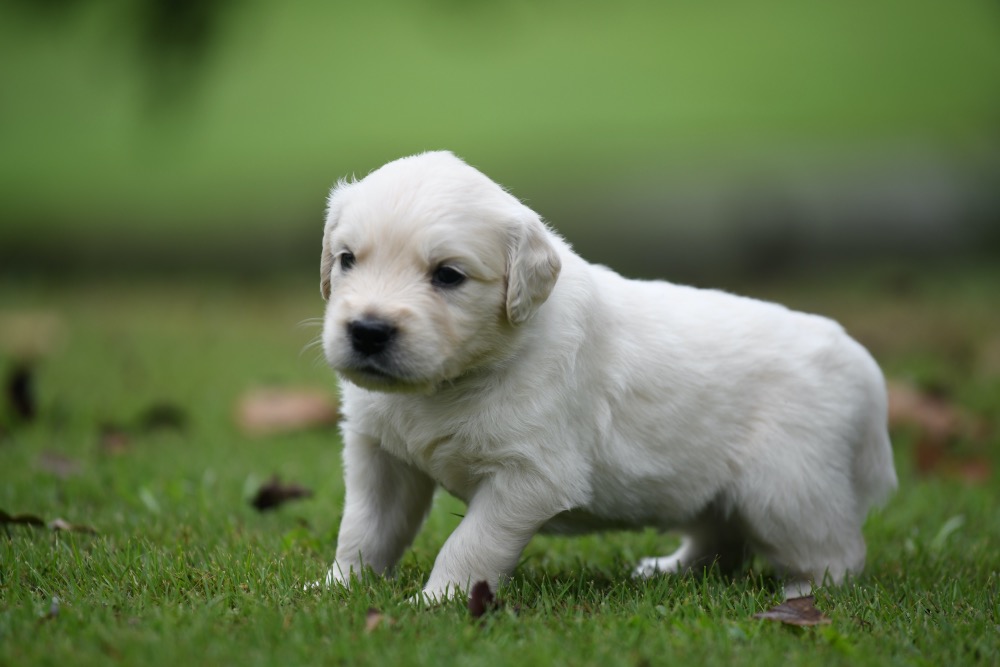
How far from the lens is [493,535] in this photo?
3.29 meters

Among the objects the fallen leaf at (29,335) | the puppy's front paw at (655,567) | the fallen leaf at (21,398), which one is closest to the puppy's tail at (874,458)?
the puppy's front paw at (655,567)

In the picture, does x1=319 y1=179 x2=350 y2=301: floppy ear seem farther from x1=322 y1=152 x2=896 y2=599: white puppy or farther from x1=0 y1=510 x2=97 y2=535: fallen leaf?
x1=0 y1=510 x2=97 y2=535: fallen leaf

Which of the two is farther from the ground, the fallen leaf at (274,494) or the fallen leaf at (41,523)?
the fallen leaf at (41,523)

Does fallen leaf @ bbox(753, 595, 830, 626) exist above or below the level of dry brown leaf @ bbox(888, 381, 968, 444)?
above

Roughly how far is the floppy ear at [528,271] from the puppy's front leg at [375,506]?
28.6 inches

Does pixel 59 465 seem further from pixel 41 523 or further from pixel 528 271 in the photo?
pixel 528 271

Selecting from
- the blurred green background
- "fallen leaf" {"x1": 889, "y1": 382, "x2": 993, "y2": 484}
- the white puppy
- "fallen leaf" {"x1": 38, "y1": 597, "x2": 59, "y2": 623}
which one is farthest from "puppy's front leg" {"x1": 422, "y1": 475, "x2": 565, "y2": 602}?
the blurred green background

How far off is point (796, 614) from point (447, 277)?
1429mm

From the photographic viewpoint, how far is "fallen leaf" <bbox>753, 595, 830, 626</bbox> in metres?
3.10

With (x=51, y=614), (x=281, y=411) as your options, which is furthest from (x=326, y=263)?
(x=281, y=411)

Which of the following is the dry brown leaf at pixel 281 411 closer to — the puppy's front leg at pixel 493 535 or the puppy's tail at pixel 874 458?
the puppy's front leg at pixel 493 535

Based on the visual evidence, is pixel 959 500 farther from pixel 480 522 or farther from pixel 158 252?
pixel 158 252

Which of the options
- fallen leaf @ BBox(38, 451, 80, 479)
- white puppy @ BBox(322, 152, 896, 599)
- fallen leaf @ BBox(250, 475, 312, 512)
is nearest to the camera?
white puppy @ BBox(322, 152, 896, 599)

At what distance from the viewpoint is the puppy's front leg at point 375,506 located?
3578 millimetres
